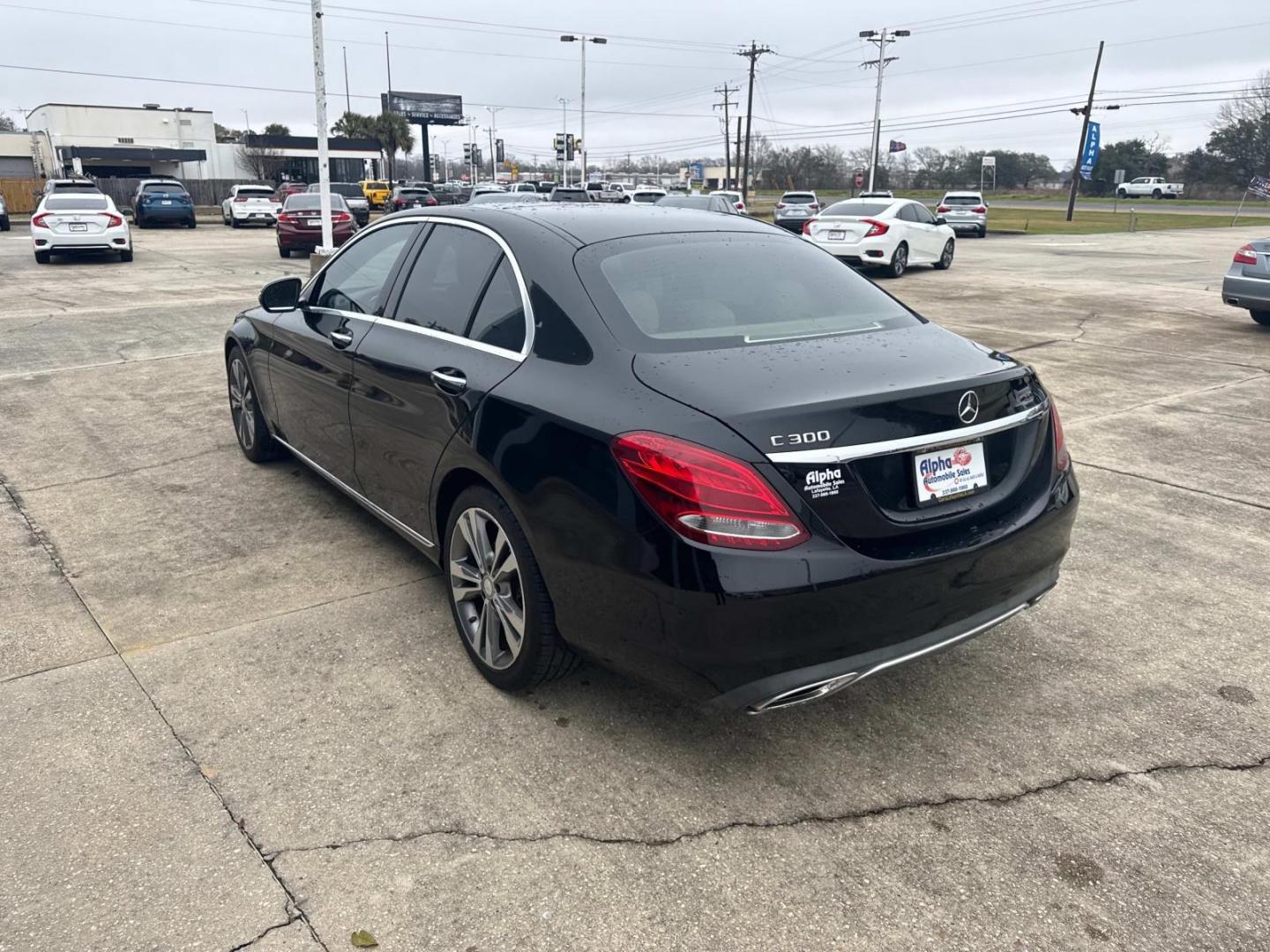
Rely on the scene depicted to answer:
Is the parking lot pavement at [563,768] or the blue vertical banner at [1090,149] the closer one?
the parking lot pavement at [563,768]

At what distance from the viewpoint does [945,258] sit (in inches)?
834

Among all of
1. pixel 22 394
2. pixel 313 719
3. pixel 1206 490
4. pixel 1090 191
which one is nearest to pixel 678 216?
pixel 313 719

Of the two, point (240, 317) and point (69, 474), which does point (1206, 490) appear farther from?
point (69, 474)

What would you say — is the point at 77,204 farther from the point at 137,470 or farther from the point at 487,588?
the point at 487,588

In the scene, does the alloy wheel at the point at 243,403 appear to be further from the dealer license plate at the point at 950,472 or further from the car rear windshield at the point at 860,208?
the car rear windshield at the point at 860,208

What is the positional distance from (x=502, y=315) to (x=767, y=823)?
1.91 meters

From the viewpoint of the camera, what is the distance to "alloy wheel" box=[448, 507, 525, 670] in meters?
3.30

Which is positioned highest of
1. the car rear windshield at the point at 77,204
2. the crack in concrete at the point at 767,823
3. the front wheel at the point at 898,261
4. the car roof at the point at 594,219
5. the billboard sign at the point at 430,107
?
the billboard sign at the point at 430,107

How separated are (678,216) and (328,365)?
1724 mm

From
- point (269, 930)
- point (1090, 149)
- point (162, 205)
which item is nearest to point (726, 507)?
point (269, 930)

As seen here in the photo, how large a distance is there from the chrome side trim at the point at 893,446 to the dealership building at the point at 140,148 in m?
64.0

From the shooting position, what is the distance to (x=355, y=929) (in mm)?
2383

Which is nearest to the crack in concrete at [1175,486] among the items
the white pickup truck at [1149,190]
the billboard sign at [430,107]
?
the white pickup truck at [1149,190]

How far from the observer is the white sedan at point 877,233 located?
62.4ft
